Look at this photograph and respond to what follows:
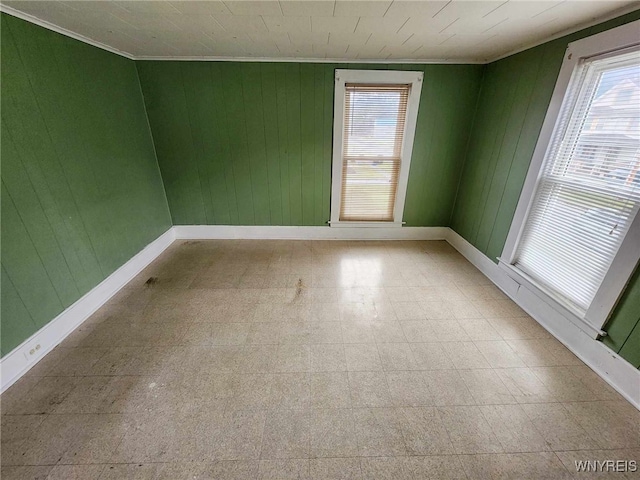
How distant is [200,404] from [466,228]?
3.27 m

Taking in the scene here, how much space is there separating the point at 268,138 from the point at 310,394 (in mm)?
2773

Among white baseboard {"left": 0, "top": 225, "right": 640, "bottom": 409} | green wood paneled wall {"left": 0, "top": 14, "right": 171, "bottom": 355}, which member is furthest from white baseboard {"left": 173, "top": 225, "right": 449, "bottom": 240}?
green wood paneled wall {"left": 0, "top": 14, "right": 171, "bottom": 355}

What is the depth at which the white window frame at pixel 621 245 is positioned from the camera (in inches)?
62.1

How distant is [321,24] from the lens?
188cm

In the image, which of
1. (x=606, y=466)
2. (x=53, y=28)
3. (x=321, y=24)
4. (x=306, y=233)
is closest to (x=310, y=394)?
(x=606, y=466)

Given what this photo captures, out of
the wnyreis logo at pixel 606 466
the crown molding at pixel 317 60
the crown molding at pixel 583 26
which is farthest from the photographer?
the crown molding at pixel 317 60

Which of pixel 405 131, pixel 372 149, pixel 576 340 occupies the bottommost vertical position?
pixel 576 340

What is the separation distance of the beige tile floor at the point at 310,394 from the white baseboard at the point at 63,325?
0.21 feet

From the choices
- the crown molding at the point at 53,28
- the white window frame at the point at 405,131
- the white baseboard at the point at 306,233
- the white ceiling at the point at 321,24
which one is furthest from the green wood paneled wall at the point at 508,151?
the crown molding at the point at 53,28

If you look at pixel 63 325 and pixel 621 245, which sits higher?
pixel 621 245

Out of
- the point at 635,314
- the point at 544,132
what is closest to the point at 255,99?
the point at 544,132

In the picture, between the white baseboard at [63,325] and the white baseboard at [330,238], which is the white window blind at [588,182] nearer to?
the white baseboard at [330,238]

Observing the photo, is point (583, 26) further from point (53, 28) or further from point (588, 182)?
point (53, 28)

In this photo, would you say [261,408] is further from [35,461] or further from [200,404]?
[35,461]
